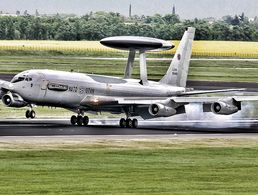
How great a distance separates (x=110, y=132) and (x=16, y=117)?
15046 mm

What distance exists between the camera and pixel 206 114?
316ft

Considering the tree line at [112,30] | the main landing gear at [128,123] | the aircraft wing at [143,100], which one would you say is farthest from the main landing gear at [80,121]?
the tree line at [112,30]

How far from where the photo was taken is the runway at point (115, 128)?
261 feet

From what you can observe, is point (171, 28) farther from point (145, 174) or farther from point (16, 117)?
point (145, 174)

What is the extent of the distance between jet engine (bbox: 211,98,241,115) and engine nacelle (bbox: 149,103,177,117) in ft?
9.34

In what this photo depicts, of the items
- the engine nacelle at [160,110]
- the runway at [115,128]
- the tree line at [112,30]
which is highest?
the engine nacelle at [160,110]

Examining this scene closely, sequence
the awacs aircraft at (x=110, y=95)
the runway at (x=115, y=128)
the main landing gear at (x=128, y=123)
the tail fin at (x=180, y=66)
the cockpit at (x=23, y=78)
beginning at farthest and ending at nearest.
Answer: the tail fin at (x=180, y=66) → the main landing gear at (x=128, y=123) → the cockpit at (x=23, y=78) → the awacs aircraft at (x=110, y=95) → the runway at (x=115, y=128)

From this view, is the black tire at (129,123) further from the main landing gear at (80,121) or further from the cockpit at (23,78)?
the cockpit at (23,78)

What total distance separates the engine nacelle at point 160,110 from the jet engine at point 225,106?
285 cm

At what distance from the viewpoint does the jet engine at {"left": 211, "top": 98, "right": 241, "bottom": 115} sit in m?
84.4

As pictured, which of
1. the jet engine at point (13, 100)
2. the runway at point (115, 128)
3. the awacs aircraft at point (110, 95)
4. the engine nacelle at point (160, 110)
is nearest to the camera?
the runway at point (115, 128)

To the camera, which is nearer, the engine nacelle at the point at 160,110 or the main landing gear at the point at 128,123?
the engine nacelle at the point at 160,110

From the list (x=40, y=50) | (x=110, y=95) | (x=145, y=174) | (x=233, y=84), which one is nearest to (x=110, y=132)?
(x=110, y=95)

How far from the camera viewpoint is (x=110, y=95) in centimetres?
8788
